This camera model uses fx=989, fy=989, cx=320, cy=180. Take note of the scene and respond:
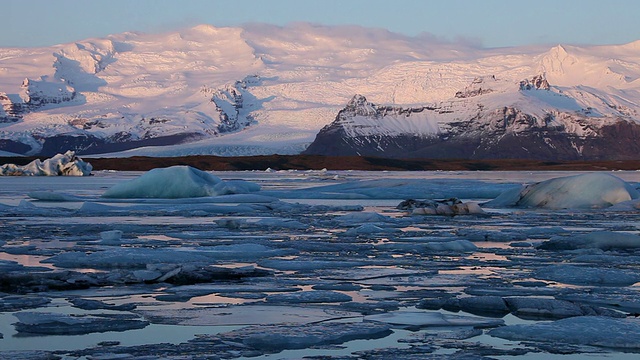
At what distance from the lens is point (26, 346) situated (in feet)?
20.5

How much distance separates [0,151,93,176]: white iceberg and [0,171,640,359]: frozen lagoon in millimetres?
55873

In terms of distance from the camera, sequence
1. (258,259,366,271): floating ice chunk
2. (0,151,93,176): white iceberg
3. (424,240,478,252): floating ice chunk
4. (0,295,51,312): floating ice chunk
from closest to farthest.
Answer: (0,295,51,312): floating ice chunk
(258,259,366,271): floating ice chunk
(424,240,478,252): floating ice chunk
(0,151,93,176): white iceberg

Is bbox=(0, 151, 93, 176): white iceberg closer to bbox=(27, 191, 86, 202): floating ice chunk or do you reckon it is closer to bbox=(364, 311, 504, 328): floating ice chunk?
bbox=(27, 191, 86, 202): floating ice chunk

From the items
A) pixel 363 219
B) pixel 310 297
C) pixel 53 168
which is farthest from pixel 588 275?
pixel 53 168

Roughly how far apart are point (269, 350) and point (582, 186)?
61.4 ft

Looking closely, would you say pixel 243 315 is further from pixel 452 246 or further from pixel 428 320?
pixel 452 246

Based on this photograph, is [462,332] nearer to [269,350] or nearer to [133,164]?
[269,350]

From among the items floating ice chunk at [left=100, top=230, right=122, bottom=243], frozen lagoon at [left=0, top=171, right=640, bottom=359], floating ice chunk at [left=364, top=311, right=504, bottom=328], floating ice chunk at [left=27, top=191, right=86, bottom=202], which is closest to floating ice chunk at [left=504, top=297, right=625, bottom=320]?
frozen lagoon at [left=0, top=171, right=640, bottom=359]

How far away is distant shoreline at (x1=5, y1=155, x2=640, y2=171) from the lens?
108438mm

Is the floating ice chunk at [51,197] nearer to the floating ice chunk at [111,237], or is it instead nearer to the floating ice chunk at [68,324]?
the floating ice chunk at [111,237]

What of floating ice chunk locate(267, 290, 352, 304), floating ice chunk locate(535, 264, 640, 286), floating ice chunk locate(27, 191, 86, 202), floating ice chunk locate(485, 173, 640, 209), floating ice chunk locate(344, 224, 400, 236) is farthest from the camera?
floating ice chunk locate(27, 191, 86, 202)

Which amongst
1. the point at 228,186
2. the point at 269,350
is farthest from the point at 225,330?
the point at 228,186

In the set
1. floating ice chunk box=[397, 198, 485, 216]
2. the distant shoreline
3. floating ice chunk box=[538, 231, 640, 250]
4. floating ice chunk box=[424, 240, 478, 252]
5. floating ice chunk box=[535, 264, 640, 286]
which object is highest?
floating ice chunk box=[535, 264, 640, 286]

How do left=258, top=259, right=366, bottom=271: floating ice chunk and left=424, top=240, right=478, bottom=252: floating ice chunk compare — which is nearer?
left=258, top=259, right=366, bottom=271: floating ice chunk
